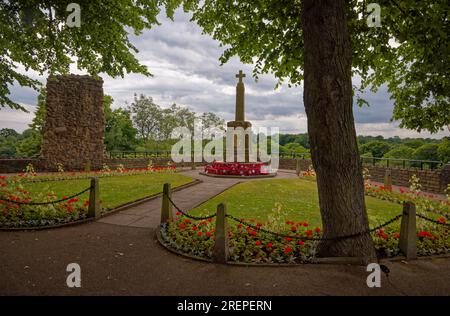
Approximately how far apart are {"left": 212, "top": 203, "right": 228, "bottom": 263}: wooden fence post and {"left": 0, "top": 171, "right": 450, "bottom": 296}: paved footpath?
0.20 metres

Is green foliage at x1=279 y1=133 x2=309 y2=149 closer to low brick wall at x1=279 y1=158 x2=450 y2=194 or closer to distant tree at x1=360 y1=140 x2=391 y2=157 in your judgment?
distant tree at x1=360 y1=140 x2=391 y2=157

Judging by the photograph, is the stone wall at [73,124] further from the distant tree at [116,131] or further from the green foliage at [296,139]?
the green foliage at [296,139]

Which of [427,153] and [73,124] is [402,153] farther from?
[73,124]

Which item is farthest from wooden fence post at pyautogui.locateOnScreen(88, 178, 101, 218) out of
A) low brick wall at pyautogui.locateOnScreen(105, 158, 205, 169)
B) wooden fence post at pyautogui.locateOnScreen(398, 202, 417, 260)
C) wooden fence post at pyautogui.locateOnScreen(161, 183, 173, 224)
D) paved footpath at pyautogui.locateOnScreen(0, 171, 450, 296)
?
low brick wall at pyautogui.locateOnScreen(105, 158, 205, 169)

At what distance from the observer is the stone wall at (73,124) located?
67.9 ft

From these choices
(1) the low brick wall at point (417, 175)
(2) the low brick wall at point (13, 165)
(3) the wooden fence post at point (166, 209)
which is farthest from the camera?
(2) the low brick wall at point (13, 165)

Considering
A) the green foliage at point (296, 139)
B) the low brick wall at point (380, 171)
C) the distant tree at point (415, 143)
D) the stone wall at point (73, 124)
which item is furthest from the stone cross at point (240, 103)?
the green foliage at point (296, 139)

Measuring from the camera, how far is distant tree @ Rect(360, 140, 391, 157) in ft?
153

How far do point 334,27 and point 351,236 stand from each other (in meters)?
3.74

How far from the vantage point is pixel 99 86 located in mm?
22297

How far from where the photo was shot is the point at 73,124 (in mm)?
21312

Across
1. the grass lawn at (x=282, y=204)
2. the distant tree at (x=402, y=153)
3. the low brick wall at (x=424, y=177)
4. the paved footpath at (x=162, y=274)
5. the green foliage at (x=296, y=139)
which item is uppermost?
the green foliage at (x=296, y=139)

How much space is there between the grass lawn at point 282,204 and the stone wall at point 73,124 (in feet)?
48.0

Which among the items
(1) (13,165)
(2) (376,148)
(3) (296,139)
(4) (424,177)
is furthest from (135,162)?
(3) (296,139)
